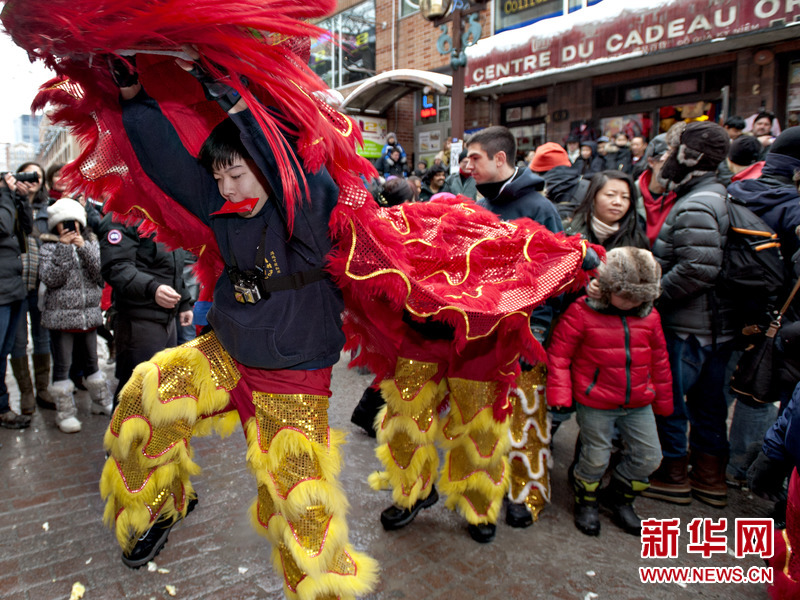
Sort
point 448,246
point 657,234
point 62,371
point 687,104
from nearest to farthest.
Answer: point 448,246 → point 657,234 → point 62,371 → point 687,104

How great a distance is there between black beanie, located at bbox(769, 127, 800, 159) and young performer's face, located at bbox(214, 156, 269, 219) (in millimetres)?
3136

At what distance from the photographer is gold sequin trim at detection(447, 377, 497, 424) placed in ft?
9.03

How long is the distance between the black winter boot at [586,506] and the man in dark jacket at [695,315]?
59 cm

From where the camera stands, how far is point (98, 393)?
4.60 meters

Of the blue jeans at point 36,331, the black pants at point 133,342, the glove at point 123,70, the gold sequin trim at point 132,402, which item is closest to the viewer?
the glove at point 123,70

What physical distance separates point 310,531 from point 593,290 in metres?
1.90

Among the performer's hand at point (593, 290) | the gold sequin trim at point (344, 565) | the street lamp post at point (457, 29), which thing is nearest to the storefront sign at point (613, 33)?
the street lamp post at point (457, 29)

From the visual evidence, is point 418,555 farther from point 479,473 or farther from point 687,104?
point 687,104

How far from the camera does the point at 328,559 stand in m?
1.95

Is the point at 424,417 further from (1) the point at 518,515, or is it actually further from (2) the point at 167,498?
(2) the point at 167,498

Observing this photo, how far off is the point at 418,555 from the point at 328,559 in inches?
36.9

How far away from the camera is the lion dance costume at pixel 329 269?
5.72ft

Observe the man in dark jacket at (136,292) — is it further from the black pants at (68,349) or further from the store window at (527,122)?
the store window at (527,122)

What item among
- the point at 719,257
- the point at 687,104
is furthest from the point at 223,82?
the point at 687,104
